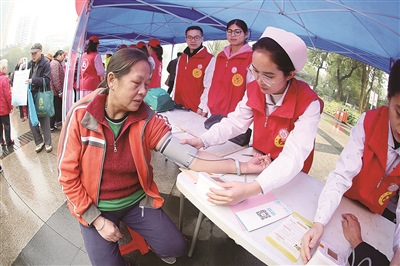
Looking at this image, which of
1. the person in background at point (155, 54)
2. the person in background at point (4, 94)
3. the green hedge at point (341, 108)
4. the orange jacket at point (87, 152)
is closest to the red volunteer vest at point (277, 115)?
the orange jacket at point (87, 152)

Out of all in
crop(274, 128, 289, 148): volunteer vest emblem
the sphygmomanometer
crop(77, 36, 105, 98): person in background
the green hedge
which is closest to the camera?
the sphygmomanometer

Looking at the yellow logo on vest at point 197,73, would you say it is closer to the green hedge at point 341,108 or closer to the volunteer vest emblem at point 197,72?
the volunteer vest emblem at point 197,72

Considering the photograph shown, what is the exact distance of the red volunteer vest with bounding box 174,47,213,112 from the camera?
3.30m

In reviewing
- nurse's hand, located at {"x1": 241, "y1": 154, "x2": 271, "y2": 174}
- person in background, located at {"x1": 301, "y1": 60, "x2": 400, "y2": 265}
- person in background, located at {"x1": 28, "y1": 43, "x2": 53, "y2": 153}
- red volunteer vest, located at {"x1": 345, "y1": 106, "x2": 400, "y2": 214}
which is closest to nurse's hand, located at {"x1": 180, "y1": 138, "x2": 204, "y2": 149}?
nurse's hand, located at {"x1": 241, "y1": 154, "x2": 271, "y2": 174}

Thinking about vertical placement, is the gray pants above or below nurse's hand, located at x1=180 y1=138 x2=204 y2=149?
below

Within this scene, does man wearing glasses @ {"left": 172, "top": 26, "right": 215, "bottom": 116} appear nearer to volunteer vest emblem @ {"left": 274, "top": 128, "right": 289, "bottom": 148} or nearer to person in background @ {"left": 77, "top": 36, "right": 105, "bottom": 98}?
volunteer vest emblem @ {"left": 274, "top": 128, "right": 289, "bottom": 148}

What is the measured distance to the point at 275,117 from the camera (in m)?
1.47

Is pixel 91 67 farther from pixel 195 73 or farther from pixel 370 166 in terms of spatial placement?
pixel 370 166

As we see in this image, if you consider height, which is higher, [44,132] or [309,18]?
[309,18]

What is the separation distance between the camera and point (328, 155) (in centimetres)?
521

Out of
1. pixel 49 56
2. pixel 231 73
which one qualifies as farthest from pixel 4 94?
pixel 231 73

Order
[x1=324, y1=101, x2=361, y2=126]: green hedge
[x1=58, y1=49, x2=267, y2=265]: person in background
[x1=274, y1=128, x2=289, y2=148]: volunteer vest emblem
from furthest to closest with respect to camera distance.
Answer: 1. [x1=324, y1=101, x2=361, y2=126]: green hedge
2. [x1=274, y1=128, x2=289, y2=148]: volunteer vest emblem
3. [x1=58, y1=49, x2=267, y2=265]: person in background

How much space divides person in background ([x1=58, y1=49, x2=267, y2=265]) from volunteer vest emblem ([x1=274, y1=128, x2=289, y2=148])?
19cm

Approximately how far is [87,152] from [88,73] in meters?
4.02
